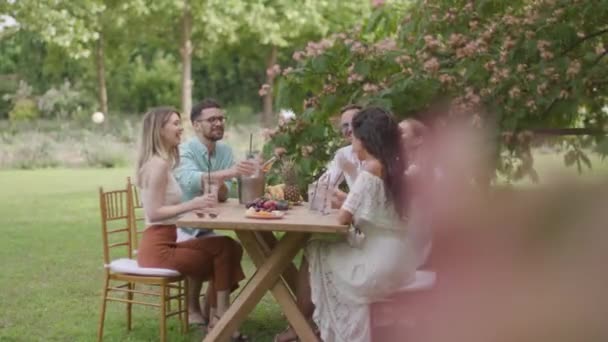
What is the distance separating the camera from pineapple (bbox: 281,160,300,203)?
5777 mm

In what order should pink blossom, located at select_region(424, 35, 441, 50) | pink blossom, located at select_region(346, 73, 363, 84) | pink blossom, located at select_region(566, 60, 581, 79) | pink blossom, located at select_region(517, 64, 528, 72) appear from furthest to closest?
pink blossom, located at select_region(346, 73, 363, 84), pink blossom, located at select_region(424, 35, 441, 50), pink blossom, located at select_region(517, 64, 528, 72), pink blossom, located at select_region(566, 60, 581, 79)

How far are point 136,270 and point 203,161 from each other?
1.03m

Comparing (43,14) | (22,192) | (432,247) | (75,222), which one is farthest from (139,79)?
(432,247)

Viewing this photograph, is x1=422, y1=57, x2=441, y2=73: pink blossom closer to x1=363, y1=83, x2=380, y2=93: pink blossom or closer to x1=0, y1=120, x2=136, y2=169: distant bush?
x1=363, y1=83, x2=380, y2=93: pink blossom

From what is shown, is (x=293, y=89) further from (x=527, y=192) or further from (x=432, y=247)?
(x=527, y=192)

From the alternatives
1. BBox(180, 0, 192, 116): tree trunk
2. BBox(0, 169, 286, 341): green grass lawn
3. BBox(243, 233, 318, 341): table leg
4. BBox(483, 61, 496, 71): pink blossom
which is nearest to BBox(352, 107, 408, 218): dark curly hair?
BBox(243, 233, 318, 341): table leg

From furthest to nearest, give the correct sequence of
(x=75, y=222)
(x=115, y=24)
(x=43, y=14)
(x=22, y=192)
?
(x=115, y=24) → (x=43, y=14) → (x=22, y=192) → (x=75, y=222)

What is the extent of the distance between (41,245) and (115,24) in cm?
1682

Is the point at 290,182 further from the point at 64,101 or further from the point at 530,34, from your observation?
the point at 64,101

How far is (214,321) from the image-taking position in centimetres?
561

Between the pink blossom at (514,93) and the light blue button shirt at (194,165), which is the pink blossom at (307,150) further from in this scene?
the pink blossom at (514,93)

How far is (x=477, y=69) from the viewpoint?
6.00m

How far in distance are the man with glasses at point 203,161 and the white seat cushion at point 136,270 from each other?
0.41 metres

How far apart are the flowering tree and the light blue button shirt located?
0.88 metres
